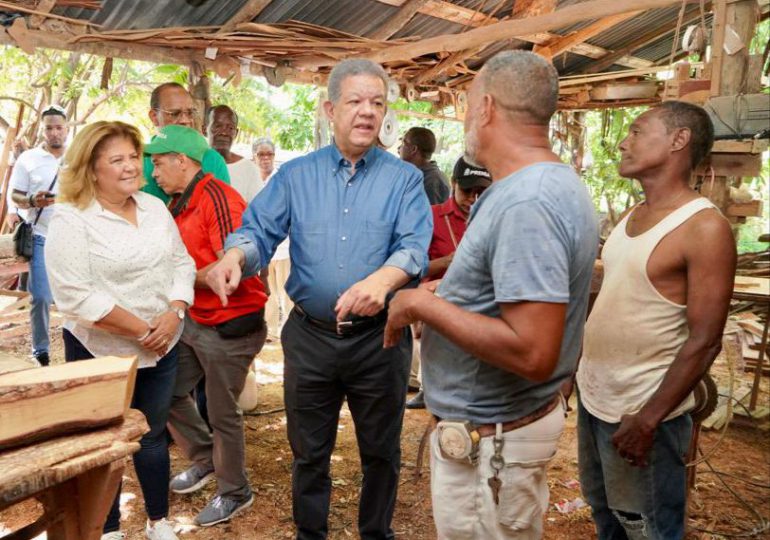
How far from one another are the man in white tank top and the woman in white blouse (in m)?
1.80

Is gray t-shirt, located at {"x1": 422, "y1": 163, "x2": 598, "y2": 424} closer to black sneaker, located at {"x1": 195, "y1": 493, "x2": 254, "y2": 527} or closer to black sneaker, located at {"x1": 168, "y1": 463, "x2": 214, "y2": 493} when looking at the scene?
black sneaker, located at {"x1": 195, "y1": 493, "x2": 254, "y2": 527}

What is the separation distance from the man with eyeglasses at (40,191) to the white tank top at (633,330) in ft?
15.7

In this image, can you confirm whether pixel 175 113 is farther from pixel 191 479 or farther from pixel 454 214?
pixel 191 479

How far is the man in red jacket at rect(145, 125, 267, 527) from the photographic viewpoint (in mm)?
3098

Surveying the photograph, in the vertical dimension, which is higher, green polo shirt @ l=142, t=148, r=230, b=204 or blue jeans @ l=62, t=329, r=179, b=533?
green polo shirt @ l=142, t=148, r=230, b=204

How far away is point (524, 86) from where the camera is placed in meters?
1.65

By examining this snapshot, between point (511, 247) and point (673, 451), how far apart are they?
3.71 ft

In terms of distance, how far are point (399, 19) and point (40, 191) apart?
338 centimetres

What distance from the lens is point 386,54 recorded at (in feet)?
17.5

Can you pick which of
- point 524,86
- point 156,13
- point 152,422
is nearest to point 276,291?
point 156,13

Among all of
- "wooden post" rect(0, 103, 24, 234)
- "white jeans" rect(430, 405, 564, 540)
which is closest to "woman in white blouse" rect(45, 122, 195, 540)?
"white jeans" rect(430, 405, 564, 540)

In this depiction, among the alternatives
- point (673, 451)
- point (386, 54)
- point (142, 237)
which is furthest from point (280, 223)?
point (386, 54)

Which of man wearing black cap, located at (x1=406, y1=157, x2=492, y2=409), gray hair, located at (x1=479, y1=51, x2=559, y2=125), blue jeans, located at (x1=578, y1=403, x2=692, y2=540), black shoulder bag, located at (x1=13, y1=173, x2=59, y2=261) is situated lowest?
blue jeans, located at (x1=578, y1=403, x2=692, y2=540)

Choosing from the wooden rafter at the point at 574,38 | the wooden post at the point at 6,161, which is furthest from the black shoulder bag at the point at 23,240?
the wooden rafter at the point at 574,38
